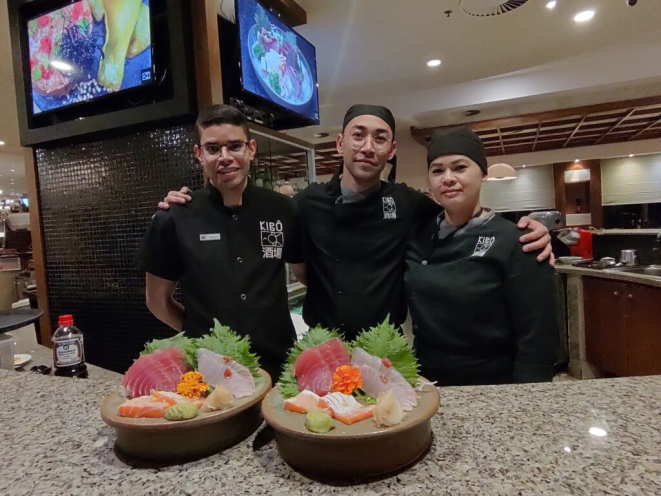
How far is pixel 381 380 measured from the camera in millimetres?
873

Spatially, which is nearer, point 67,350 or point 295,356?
point 295,356

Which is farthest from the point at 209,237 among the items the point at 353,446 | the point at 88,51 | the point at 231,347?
the point at 88,51

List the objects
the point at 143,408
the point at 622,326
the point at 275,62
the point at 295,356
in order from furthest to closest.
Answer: the point at 622,326, the point at 275,62, the point at 295,356, the point at 143,408

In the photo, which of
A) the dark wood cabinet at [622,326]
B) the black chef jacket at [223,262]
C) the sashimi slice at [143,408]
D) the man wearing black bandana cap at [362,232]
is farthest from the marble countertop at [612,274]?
the sashimi slice at [143,408]

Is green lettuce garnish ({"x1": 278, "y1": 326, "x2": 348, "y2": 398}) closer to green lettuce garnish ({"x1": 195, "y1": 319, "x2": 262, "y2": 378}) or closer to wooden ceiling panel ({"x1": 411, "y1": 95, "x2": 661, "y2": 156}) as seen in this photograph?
green lettuce garnish ({"x1": 195, "y1": 319, "x2": 262, "y2": 378})

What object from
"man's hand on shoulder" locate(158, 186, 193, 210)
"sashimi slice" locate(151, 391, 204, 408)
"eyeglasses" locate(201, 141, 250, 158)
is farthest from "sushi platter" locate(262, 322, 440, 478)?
"man's hand on shoulder" locate(158, 186, 193, 210)

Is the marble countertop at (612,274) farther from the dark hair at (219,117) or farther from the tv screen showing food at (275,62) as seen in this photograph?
the dark hair at (219,117)

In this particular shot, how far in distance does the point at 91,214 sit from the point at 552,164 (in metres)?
11.1

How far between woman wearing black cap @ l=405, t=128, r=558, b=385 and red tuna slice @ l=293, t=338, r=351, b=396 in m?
0.68

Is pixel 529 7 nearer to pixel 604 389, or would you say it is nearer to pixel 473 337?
pixel 473 337

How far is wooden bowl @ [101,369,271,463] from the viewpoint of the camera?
82cm

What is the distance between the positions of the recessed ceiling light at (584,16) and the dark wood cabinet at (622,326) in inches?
96.6

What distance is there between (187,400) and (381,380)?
0.40 meters

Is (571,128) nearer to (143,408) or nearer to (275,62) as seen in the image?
(275,62)
